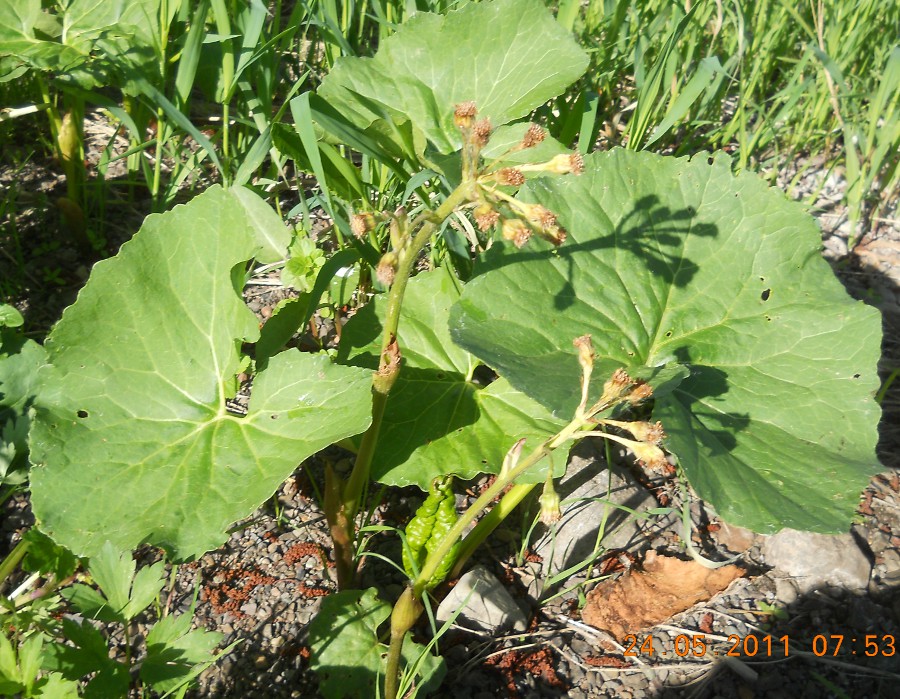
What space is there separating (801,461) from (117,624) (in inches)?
68.1

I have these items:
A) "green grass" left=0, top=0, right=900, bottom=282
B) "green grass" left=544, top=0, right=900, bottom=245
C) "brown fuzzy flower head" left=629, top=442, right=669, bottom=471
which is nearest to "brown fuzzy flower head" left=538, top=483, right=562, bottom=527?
"brown fuzzy flower head" left=629, top=442, right=669, bottom=471

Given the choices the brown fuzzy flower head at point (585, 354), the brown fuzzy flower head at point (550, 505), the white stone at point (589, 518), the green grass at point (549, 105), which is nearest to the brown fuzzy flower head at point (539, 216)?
the brown fuzzy flower head at point (585, 354)

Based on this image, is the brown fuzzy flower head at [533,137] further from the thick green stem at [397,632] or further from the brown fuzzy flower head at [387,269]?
the thick green stem at [397,632]

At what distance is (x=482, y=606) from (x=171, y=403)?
36.9 inches

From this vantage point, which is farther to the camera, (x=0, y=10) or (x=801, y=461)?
(x=0, y=10)

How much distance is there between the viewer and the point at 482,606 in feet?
6.84

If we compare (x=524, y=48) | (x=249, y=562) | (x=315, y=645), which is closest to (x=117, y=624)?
(x=249, y=562)

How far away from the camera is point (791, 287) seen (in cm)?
215

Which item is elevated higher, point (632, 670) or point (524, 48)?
point (524, 48)

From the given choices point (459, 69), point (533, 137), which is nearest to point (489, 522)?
point (533, 137)

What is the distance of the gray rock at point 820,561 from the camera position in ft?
7.38

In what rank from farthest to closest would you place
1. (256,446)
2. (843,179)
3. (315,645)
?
(843,179) < (315,645) < (256,446)

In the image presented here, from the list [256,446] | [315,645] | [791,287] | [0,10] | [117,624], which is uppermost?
[0,10]

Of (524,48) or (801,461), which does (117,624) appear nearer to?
(801,461)
